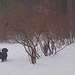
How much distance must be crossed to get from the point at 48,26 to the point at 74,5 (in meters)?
12.9

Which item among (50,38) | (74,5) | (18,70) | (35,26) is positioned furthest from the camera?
(74,5)

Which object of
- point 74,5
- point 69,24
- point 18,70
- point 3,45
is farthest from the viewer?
point 74,5

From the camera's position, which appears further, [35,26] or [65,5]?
[65,5]

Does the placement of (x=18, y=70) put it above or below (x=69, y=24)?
below

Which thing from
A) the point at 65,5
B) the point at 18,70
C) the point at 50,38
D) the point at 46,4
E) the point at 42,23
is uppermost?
the point at 65,5

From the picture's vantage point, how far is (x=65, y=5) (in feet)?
73.3

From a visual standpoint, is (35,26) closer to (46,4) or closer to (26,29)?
(26,29)

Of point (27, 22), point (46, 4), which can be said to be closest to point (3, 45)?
point (46, 4)

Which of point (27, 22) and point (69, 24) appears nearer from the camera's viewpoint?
point (27, 22)

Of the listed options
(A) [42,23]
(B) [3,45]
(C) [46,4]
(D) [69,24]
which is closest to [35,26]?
(A) [42,23]

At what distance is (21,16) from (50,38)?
2.15m

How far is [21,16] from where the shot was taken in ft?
29.7

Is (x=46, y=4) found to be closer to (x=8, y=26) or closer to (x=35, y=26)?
(x=35, y=26)

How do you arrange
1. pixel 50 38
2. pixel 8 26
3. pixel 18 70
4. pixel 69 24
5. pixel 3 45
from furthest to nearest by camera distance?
pixel 3 45 < pixel 69 24 < pixel 50 38 < pixel 8 26 < pixel 18 70
